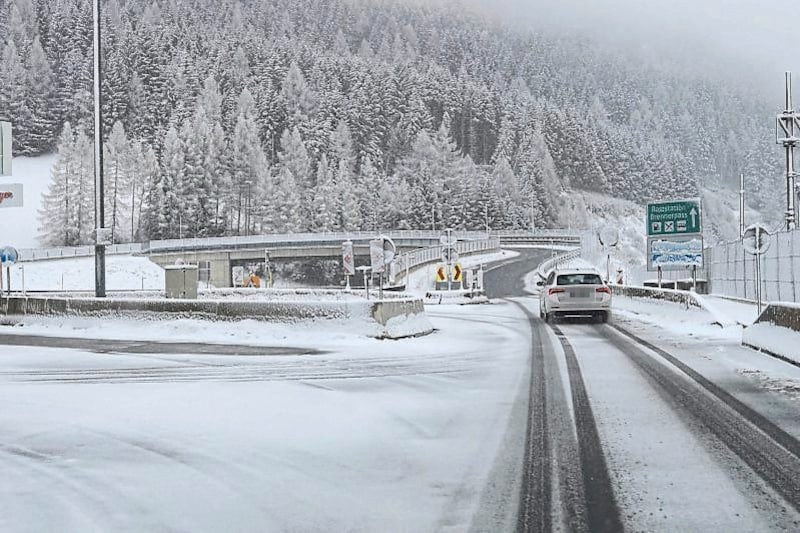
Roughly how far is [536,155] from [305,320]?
153m

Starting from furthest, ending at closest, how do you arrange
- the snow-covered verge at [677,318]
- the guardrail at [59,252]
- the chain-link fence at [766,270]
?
the guardrail at [59,252]
the chain-link fence at [766,270]
the snow-covered verge at [677,318]

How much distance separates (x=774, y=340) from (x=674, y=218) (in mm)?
23635

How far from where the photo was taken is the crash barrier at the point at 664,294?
22.1 meters

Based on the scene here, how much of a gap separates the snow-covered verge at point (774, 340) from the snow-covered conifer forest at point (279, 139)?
328 ft

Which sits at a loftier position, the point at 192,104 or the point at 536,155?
the point at 192,104

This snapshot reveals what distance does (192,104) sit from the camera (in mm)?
162250

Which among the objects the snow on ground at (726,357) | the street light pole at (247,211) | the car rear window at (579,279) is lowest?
the snow on ground at (726,357)

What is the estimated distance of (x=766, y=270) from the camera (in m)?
29.3

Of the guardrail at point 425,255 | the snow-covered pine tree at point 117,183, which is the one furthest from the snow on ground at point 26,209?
the guardrail at point 425,255

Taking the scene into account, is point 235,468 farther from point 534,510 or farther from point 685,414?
point 685,414

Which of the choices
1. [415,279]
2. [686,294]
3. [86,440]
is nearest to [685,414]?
[86,440]

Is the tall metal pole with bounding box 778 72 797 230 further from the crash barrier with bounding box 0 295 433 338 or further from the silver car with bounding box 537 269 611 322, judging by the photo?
the crash barrier with bounding box 0 295 433 338

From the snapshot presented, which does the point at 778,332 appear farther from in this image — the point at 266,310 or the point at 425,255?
the point at 425,255

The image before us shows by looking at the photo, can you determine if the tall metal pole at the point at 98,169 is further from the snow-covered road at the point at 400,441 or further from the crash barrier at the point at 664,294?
the crash barrier at the point at 664,294
